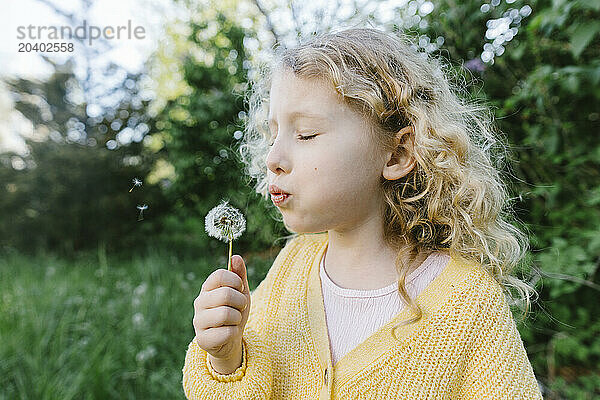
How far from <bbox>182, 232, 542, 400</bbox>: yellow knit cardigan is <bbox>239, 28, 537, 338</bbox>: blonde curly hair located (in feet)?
0.19

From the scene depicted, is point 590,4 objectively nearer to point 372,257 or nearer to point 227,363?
point 372,257

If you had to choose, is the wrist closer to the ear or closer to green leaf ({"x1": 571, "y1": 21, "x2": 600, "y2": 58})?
the ear

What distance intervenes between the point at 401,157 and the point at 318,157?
23 centimetres

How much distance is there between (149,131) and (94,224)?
3.39ft

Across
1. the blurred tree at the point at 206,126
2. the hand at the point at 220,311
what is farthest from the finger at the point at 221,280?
the blurred tree at the point at 206,126

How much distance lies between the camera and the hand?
98cm

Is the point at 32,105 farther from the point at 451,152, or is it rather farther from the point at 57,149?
the point at 451,152

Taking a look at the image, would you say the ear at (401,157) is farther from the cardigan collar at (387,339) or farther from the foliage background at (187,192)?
Answer: the foliage background at (187,192)

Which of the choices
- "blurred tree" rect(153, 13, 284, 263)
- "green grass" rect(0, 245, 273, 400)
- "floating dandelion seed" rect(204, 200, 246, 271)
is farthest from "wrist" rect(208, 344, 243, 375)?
"blurred tree" rect(153, 13, 284, 263)

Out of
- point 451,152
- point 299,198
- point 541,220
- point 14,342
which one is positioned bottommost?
point 14,342

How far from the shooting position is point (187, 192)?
3377mm

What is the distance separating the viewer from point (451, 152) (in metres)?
1.16

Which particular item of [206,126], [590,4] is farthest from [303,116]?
[206,126]

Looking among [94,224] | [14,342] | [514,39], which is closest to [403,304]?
[514,39]
